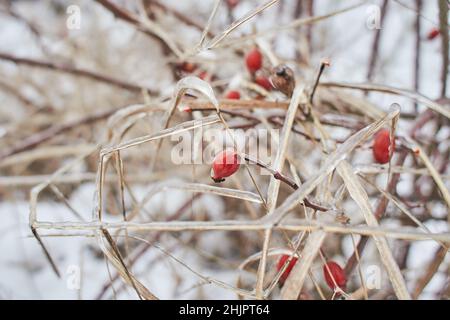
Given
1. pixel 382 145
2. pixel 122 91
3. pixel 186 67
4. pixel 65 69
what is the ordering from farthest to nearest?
pixel 122 91 → pixel 65 69 → pixel 186 67 → pixel 382 145

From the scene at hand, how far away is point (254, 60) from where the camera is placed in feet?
3.06

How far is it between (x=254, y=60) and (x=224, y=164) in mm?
399

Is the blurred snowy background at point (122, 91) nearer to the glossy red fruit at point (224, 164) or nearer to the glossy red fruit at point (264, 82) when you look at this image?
the glossy red fruit at point (264, 82)

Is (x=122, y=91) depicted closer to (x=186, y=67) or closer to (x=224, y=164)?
(x=186, y=67)

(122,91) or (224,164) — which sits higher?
(122,91)

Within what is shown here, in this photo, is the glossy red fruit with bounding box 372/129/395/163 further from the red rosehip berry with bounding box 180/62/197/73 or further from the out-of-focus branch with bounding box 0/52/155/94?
the out-of-focus branch with bounding box 0/52/155/94

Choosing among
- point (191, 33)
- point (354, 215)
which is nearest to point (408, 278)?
point (354, 215)

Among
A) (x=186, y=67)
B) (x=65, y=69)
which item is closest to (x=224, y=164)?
(x=186, y=67)

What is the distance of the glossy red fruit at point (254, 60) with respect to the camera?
0.93 meters

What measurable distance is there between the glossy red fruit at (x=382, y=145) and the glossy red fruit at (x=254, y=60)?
0.29 m

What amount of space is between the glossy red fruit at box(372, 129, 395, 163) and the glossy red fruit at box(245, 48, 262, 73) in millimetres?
289

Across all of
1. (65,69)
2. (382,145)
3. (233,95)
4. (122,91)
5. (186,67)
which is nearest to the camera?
(382,145)

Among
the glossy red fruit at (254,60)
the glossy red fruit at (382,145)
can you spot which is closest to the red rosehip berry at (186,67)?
the glossy red fruit at (254,60)
